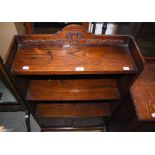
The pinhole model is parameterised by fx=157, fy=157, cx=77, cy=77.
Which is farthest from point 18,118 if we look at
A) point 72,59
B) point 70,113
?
point 72,59

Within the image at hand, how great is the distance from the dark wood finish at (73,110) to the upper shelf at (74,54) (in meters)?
0.66

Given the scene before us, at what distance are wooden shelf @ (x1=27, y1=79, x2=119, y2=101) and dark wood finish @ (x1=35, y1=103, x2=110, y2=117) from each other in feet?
1.06

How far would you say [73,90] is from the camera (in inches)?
49.6

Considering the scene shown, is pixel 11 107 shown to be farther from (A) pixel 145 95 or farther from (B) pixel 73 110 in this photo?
(A) pixel 145 95

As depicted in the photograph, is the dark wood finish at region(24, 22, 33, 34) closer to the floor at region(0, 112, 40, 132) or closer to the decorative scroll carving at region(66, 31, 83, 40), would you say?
the decorative scroll carving at region(66, 31, 83, 40)

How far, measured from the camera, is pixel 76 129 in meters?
1.79

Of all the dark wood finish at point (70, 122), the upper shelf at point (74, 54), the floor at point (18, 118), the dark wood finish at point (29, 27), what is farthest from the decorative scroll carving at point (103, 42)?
the dark wood finish at point (70, 122)

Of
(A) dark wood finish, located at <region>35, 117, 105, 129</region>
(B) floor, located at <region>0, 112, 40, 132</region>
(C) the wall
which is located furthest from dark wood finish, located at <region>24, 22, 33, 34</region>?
(B) floor, located at <region>0, 112, 40, 132</region>

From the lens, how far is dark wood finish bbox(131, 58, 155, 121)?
3.42 feet

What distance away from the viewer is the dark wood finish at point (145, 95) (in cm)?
104

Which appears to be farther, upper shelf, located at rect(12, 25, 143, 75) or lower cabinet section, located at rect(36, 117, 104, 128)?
lower cabinet section, located at rect(36, 117, 104, 128)

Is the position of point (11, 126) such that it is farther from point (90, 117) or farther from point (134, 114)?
point (134, 114)

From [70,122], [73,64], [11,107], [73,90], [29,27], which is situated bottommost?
[70,122]

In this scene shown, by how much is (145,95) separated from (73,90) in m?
0.54
